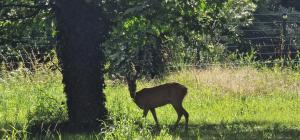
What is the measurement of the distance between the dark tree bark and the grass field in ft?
1.22

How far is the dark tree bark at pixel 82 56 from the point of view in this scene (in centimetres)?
895

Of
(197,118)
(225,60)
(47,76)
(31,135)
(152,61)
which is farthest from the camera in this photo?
(225,60)

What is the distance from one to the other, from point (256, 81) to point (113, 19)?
5.55 metres

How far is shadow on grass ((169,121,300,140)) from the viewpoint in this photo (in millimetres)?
8695

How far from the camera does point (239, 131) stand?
30.1 ft

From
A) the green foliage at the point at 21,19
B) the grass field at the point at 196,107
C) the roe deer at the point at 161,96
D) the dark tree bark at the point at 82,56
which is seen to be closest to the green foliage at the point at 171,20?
the dark tree bark at the point at 82,56

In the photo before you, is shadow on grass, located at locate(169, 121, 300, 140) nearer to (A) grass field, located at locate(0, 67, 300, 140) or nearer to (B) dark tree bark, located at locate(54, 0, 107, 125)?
(A) grass field, located at locate(0, 67, 300, 140)

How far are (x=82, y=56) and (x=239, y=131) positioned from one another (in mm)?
2538

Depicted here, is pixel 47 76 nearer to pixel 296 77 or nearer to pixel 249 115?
pixel 249 115

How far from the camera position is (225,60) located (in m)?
17.8

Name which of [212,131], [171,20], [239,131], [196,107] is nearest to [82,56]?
[171,20]

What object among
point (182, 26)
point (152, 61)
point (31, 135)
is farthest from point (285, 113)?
point (152, 61)

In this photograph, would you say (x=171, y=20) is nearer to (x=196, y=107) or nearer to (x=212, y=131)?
(x=212, y=131)

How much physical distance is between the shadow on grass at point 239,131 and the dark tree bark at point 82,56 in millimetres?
1265
